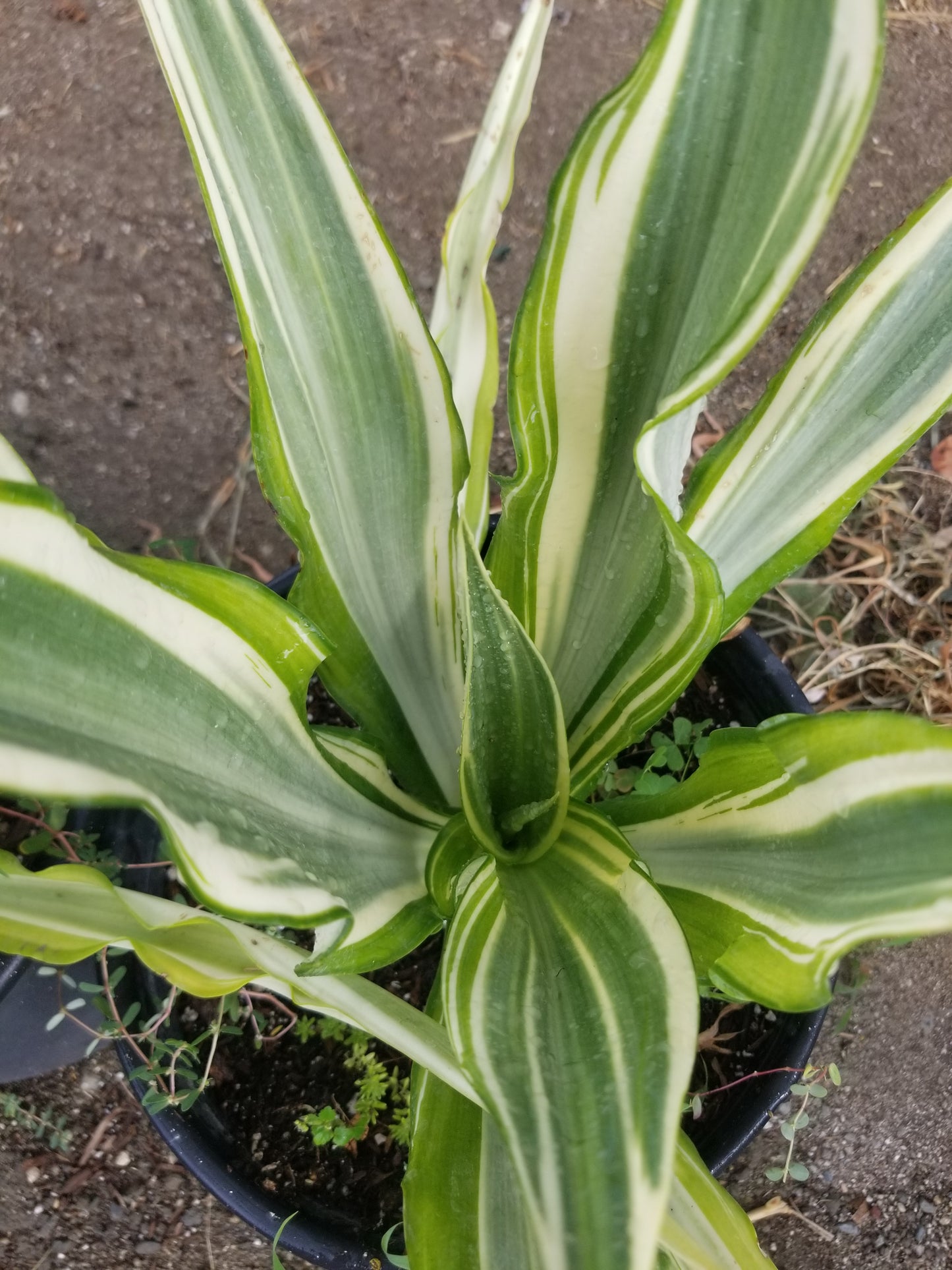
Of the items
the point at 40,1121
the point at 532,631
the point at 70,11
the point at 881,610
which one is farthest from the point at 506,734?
the point at 70,11

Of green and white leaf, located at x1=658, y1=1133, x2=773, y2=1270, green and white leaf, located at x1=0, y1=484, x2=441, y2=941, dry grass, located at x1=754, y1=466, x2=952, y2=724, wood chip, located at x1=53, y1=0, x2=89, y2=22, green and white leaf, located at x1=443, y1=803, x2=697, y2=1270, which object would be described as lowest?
dry grass, located at x1=754, y1=466, x2=952, y2=724

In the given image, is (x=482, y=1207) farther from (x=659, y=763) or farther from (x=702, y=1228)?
(x=659, y=763)

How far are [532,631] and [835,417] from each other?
0.61 ft

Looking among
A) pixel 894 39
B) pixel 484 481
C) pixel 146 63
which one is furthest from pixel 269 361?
pixel 894 39

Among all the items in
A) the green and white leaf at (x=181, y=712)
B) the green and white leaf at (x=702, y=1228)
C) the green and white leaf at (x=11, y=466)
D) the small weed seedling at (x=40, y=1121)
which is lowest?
the small weed seedling at (x=40, y=1121)

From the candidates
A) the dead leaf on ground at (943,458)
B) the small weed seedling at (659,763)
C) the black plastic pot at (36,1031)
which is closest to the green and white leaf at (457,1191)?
the small weed seedling at (659,763)

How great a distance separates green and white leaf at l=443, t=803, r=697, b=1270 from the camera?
293 millimetres

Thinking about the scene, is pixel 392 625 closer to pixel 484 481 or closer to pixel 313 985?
pixel 484 481

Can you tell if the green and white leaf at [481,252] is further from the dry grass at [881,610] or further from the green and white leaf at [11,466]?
the dry grass at [881,610]

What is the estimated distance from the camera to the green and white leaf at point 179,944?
38 cm

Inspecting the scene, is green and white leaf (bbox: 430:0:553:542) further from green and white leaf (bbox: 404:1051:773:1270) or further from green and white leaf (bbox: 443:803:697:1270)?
green and white leaf (bbox: 404:1051:773:1270)

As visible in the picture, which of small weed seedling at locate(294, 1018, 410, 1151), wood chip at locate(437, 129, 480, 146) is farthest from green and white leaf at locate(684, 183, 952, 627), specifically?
wood chip at locate(437, 129, 480, 146)

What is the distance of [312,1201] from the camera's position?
68 cm

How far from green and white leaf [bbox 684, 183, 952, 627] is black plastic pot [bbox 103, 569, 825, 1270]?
0.67ft
